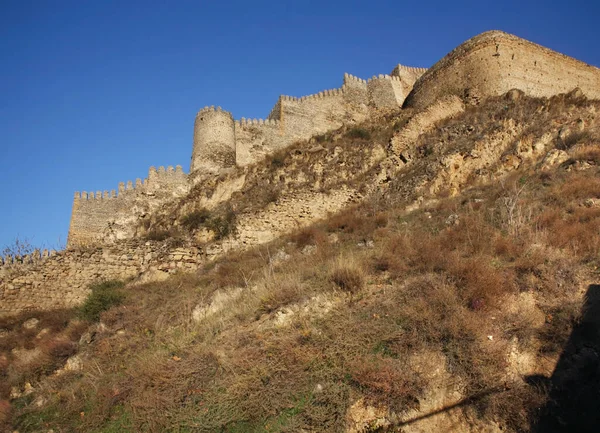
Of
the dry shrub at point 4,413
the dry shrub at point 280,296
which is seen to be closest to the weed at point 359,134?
the dry shrub at point 280,296

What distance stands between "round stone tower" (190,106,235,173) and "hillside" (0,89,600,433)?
380 inches

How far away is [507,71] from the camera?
20.5 meters

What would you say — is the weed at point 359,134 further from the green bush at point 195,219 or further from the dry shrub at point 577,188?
the dry shrub at point 577,188

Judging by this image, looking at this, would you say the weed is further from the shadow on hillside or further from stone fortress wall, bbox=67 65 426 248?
the shadow on hillside

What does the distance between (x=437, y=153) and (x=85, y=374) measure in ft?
46.1

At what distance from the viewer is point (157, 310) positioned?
961 cm

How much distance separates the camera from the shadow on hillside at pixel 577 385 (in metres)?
4.80

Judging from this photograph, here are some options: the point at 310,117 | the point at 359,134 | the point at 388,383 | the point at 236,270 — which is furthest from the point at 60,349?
the point at 310,117

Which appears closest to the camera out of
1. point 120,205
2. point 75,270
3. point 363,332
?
point 363,332

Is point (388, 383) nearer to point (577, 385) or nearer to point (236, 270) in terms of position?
point (577, 385)

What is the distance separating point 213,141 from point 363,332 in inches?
725

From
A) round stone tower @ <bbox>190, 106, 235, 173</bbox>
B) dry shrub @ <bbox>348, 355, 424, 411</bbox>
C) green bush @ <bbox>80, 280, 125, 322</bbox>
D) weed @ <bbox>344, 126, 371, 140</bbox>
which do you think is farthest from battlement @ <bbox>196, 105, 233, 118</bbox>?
A: dry shrub @ <bbox>348, 355, 424, 411</bbox>

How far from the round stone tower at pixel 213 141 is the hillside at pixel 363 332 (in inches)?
380

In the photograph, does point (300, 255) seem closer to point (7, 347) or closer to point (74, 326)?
point (74, 326)
